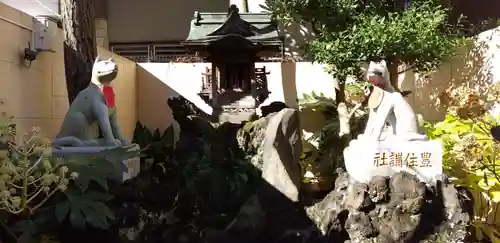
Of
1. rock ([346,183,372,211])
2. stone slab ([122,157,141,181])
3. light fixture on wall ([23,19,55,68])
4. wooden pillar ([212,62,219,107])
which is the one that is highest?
light fixture on wall ([23,19,55,68])

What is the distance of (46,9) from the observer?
6984mm

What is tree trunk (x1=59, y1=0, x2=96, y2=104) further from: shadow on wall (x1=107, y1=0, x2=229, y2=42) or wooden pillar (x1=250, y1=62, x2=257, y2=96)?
shadow on wall (x1=107, y1=0, x2=229, y2=42)

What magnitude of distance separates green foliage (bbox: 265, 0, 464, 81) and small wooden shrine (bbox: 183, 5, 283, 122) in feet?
1.95

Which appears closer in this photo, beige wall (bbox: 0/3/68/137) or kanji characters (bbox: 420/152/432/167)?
kanji characters (bbox: 420/152/432/167)

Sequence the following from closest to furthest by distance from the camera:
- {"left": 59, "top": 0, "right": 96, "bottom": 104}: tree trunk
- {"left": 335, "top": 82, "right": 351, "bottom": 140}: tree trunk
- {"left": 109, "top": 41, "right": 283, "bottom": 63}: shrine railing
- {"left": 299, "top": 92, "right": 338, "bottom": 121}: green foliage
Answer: {"left": 59, "top": 0, "right": 96, "bottom": 104}: tree trunk, {"left": 335, "top": 82, "right": 351, "bottom": 140}: tree trunk, {"left": 299, "top": 92, "right": 338, "bottom": 121}: green foliage, {"left": 109, "top": 41, "right": 283, "bottom": 63}: shrine railing

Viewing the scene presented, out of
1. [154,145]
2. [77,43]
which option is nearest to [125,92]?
[77,43]

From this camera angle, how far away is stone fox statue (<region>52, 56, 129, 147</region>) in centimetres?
410

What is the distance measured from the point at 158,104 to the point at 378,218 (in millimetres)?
6042

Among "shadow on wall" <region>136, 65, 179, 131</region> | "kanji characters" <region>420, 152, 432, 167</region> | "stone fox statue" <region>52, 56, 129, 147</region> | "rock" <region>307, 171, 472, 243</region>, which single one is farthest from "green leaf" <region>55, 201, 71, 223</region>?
"shadow on wall" <region>136, 65, 179, 131</region>

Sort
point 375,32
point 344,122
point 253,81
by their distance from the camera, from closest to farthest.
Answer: point 375,32, point 253,81, point 344,122

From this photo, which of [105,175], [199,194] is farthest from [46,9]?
[105,175]

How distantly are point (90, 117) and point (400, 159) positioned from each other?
103 inches

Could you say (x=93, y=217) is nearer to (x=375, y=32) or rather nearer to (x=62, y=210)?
(x=62, y=210)

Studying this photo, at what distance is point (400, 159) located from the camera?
4.49m
